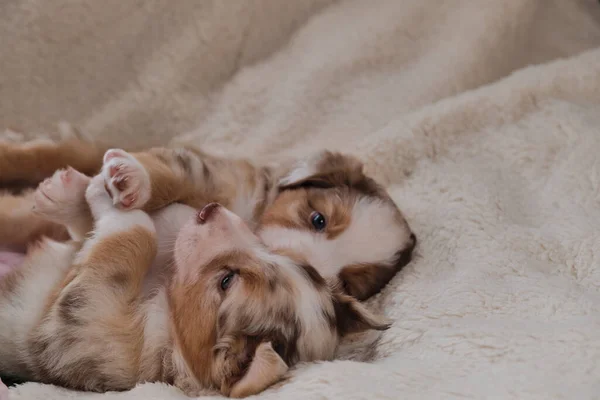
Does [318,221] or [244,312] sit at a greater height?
[318,221]

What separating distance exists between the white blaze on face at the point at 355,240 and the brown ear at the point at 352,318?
179 mm

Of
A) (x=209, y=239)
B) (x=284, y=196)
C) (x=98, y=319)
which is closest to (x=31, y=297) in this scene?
(x=98, y=319)

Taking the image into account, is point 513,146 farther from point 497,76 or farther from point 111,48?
point 111,48

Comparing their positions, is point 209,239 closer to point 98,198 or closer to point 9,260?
point 98,198

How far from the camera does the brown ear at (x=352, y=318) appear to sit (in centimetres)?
175

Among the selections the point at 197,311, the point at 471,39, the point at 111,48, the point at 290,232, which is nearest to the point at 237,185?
the point at 290,232

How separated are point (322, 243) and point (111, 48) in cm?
145

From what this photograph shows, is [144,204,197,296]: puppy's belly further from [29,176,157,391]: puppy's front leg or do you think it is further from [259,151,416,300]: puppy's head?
[259,151,416,300]: puppy's head

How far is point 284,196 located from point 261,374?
2.60 ft

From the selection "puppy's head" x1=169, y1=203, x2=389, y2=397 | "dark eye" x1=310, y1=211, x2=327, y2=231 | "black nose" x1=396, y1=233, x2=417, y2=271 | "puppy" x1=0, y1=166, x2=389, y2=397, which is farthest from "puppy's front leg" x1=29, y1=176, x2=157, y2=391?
"black nose" x1=396, y1=233, x2=417, y2=271

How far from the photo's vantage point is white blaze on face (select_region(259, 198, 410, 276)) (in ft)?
6.41

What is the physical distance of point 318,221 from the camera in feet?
6.73

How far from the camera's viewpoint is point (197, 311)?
66.5 inches

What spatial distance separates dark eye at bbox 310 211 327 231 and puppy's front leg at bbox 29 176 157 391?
541 millimetres
